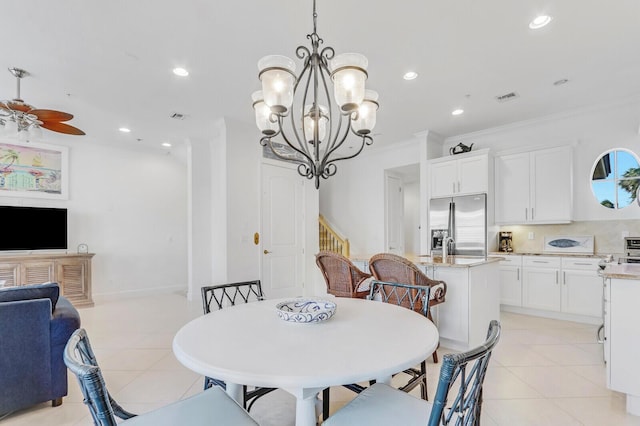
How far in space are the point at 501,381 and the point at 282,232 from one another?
3.58 m

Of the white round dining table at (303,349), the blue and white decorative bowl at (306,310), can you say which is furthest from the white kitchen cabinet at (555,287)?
the blue and white decorative bowl at (306,310)

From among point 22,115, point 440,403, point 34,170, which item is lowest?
point 440,403

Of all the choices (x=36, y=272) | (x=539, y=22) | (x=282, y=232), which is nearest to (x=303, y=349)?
(x=539, y=22)

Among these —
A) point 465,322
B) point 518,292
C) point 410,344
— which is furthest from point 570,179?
point 410,344

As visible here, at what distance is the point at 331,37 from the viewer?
105 inches

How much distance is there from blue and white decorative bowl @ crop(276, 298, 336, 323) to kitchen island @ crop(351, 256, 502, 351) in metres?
1.78

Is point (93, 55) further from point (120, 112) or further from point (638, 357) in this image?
point (638, 357)

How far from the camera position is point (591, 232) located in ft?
14.2

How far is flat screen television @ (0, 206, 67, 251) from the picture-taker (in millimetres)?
4681

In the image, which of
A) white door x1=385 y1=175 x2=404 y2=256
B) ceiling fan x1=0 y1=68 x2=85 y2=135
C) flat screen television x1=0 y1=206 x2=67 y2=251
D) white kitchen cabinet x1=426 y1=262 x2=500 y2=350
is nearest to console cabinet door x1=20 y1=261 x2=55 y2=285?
flat screen television x1=0 y1=206 x2=67 y2=251

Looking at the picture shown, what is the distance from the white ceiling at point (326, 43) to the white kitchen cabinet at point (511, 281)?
2.19 meters

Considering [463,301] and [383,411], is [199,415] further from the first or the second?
[463,301]

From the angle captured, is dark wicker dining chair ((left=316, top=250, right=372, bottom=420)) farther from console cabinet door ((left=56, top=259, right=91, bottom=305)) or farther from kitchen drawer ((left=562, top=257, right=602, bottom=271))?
console cabinet door ((left=56, top=259, right=91, bottom=305))

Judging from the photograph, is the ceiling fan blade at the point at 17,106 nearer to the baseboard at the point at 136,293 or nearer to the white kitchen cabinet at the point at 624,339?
the baseboard at the point at 136,293
